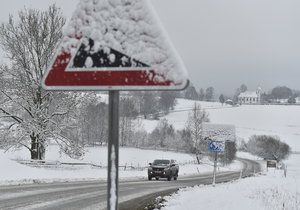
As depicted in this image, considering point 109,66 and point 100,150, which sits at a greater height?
point 109,66

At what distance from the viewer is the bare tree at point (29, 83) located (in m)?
35.3

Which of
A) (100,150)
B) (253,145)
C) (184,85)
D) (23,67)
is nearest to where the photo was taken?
(184,85)

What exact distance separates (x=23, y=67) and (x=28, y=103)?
8.41 feet

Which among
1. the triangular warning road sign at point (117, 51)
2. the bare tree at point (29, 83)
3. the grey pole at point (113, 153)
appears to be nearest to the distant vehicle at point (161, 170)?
the bare tree at point (29, 83)

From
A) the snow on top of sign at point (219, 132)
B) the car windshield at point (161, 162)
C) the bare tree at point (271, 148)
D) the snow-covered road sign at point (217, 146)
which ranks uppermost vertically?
the snow on top of sign at point (219, 132)

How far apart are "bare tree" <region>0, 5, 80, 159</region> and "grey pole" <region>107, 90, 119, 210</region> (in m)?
32.2

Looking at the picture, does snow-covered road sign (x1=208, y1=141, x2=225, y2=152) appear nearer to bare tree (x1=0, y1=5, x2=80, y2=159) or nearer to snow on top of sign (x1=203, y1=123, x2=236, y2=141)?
snow on top of sign (x1=203, y1=123, x2=236, y2=141)

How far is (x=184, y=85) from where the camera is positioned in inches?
119

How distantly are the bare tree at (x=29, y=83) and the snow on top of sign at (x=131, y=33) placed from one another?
32.2m

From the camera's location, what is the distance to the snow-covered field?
152 m

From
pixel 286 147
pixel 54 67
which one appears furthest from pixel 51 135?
pixel 286 147

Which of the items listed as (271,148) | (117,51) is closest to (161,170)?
(117,51)

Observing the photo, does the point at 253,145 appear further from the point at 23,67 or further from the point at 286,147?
the point at 23,67

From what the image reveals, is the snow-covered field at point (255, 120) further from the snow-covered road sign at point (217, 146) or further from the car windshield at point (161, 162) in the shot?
the snow-covered road sign at point (217, 146)
